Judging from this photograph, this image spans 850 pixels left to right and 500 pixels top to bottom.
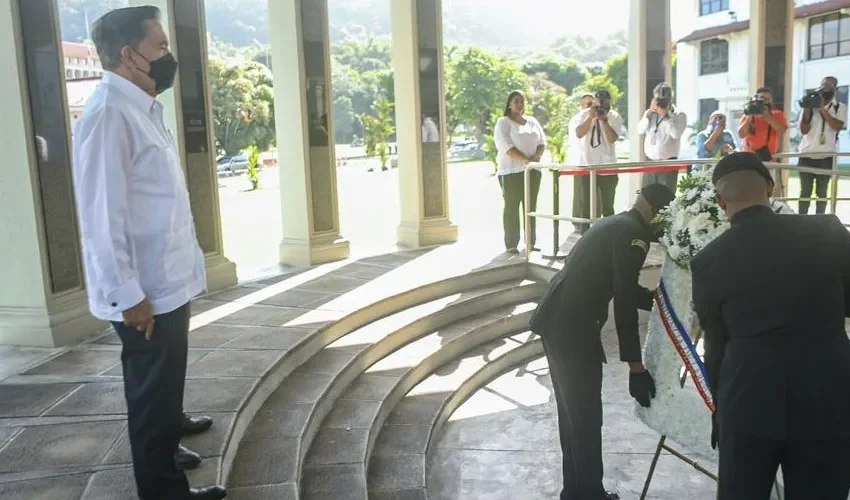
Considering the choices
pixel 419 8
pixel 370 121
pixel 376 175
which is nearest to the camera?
pixel 419 8

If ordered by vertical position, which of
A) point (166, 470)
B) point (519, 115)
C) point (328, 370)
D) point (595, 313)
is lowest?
point (328, 370)

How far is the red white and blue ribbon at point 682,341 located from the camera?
3.27m

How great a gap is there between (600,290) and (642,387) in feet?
1.61

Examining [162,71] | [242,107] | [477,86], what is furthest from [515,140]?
[477,86]

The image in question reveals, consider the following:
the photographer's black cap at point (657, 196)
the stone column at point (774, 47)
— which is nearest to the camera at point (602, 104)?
the stone column at point (774, 47)

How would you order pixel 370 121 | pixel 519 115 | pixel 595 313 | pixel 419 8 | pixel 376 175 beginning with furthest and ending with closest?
pixel 370 121 → pixel 376 175 → pixel 419 8 → pixel 519 115 → pixel 595 313

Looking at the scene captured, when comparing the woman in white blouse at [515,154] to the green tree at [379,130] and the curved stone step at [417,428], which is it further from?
the green tree at [379,130]

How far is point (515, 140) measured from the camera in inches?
304

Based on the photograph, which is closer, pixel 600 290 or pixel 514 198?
pixel 600 290

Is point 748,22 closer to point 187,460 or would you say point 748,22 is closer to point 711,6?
point 711,6

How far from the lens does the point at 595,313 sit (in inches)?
136

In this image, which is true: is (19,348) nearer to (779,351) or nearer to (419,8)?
(779,351)

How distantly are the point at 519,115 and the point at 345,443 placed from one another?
4545 mm

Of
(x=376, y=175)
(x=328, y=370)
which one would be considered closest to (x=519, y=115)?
(x=328, y=370)
